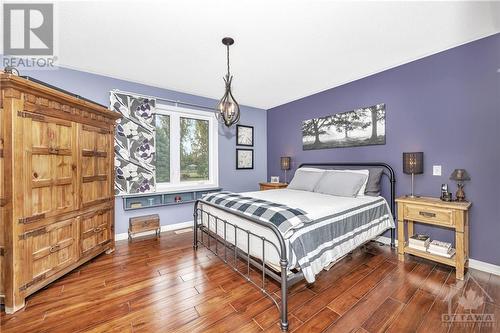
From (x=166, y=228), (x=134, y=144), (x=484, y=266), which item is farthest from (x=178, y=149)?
(x=484, y=266)

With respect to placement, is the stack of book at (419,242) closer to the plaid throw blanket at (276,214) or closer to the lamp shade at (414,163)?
the lamp shade at (414,163)

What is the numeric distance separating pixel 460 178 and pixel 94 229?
4.26 meters

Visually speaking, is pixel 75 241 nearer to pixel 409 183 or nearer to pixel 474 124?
pixel 409 183

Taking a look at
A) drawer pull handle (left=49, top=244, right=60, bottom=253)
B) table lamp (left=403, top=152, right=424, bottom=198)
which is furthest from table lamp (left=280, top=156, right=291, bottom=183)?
drawer pull handle (left=49, top=244, right=60, bottom=253)

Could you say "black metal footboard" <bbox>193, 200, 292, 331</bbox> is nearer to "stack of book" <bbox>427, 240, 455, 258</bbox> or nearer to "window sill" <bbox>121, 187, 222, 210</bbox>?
"window sill" <bbox>121, 187, 222, 210</bbox>

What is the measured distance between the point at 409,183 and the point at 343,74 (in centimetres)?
187

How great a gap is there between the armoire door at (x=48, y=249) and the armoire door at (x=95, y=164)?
336 millimetres

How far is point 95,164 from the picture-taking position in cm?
265

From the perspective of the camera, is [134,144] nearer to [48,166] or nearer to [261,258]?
[48,166]

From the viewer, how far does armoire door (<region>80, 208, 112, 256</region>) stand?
→ 246cm

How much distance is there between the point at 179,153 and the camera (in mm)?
4180

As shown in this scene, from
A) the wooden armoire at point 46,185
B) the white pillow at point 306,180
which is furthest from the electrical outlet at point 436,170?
the wooden armoire at point 46,185

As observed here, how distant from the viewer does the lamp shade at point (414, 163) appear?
271 cm

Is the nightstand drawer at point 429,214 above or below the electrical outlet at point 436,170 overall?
below
